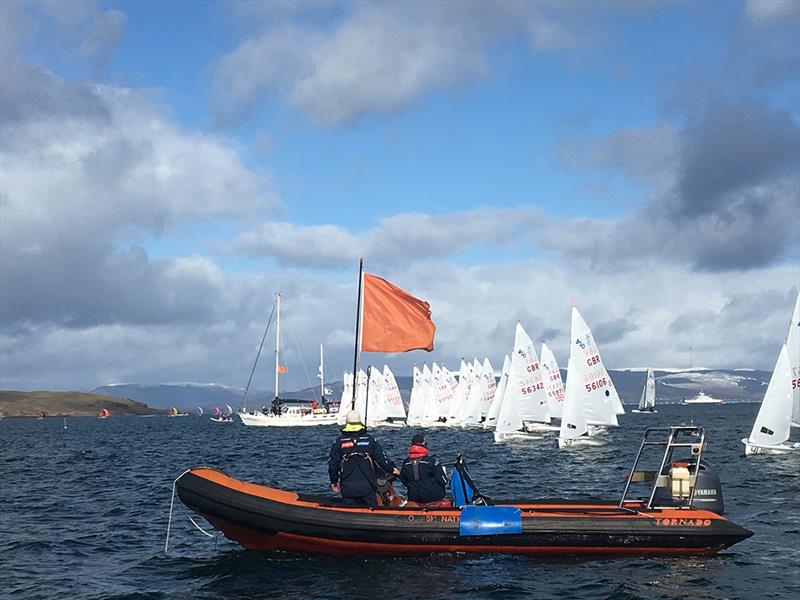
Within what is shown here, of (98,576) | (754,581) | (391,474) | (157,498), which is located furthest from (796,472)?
(98,576)

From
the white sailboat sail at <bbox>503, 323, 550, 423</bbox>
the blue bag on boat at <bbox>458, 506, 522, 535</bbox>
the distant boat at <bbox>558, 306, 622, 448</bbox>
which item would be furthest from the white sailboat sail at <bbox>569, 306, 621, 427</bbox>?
the blue bag on boat at <bbox>458, 506, 522, 535</bbox>

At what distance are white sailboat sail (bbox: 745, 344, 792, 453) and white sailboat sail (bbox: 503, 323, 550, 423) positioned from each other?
17183 mm

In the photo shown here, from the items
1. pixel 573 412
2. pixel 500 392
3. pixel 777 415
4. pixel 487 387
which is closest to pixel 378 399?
pixel 487 387

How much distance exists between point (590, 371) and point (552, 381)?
1449cm

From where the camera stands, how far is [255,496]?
16406 mm

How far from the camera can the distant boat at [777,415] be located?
37.1 metres

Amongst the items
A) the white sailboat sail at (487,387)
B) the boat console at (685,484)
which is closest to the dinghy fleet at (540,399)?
the white sailboat sail at (487,387)

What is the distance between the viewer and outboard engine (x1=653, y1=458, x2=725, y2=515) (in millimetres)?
16953

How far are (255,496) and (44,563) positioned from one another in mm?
4698

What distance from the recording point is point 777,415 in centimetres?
3800

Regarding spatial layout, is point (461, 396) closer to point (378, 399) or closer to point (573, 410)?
point (378, 399)

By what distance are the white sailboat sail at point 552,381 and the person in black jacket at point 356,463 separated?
147ft

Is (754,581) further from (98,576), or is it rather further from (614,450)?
(614,450)

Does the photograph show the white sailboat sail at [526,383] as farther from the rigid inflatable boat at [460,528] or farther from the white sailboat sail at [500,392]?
the rigid inflatable boat at [460,528]
